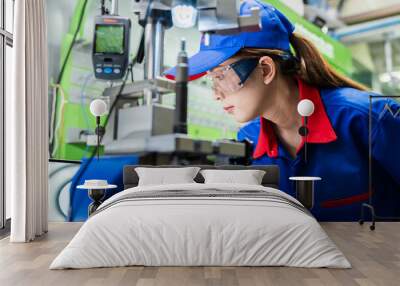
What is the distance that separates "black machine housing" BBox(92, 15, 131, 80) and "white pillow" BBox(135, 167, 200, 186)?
1.19 metres

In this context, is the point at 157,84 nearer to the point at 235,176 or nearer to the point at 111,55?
the point at 111,55

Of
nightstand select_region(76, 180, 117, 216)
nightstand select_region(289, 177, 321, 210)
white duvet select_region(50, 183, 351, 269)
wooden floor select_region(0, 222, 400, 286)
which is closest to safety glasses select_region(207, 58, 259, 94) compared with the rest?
nightstand select_region(289, 177, 321, 210)

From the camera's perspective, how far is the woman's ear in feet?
17.8

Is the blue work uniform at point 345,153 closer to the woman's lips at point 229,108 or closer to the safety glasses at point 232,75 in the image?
the woman's lips at point 229,108

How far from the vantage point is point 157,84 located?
5449 millimetres

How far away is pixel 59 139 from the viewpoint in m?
5.57

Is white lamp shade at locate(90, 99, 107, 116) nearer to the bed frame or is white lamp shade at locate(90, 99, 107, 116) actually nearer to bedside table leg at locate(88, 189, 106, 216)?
the bed frame

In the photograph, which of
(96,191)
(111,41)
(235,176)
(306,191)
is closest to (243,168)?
(235,176)

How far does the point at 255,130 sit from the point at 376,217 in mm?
1605

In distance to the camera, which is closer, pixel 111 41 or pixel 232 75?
pixel 232 75

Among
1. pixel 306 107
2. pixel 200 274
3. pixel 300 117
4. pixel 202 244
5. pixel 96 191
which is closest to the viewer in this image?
pixel 200 274

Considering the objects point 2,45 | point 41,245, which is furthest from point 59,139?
point 41,245

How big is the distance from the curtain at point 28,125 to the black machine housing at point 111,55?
780 mm

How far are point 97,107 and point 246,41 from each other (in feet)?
5.77
